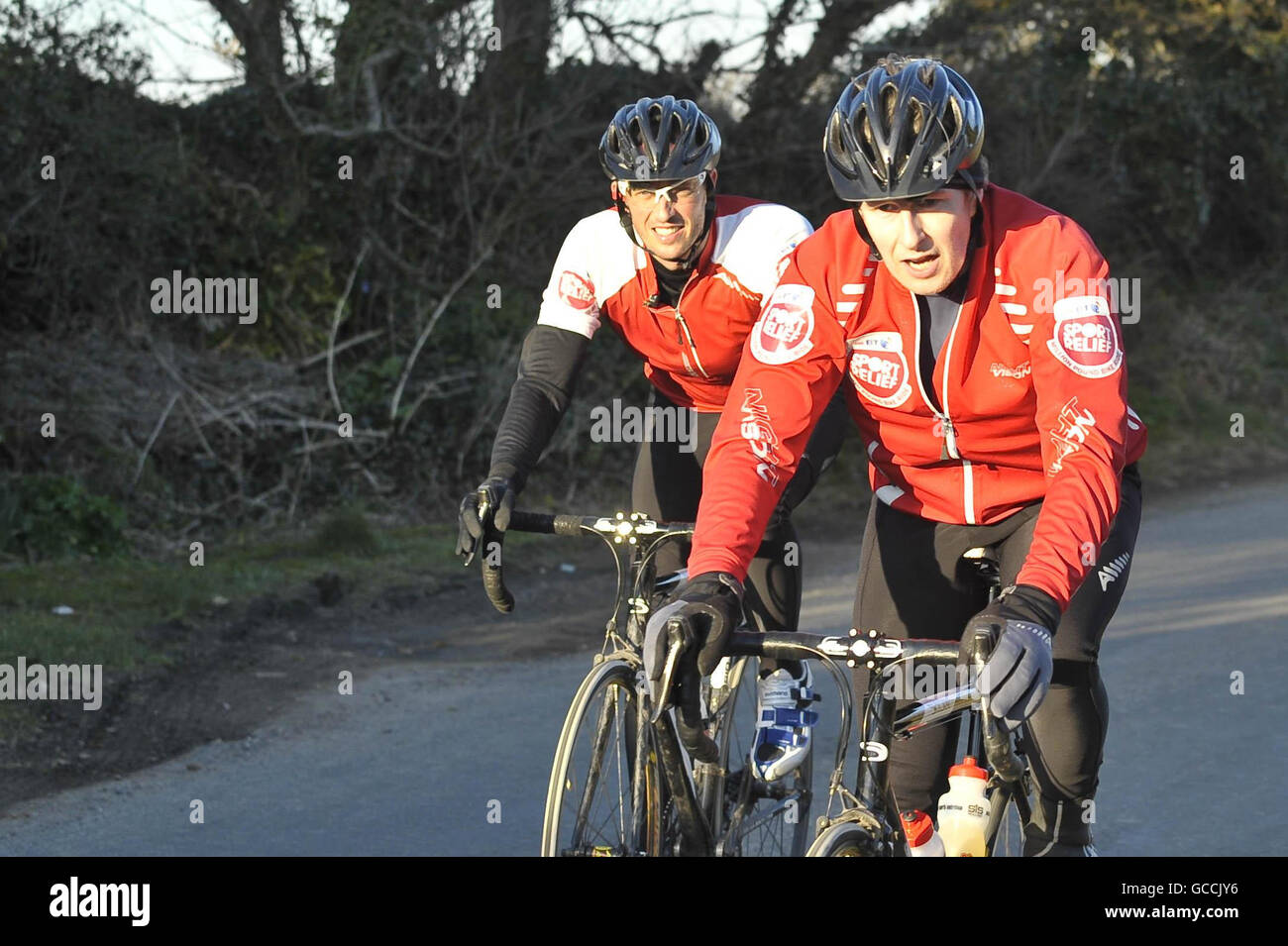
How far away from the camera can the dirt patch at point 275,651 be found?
639 cm

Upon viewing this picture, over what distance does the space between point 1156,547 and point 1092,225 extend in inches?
298

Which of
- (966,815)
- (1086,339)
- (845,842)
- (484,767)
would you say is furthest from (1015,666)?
(484,767)

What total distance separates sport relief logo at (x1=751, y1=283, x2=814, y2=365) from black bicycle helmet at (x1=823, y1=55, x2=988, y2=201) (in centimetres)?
33

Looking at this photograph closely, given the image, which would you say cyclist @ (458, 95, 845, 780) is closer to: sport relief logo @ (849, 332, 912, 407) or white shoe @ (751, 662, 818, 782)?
white shoe @ (751, 662, 818, 782)

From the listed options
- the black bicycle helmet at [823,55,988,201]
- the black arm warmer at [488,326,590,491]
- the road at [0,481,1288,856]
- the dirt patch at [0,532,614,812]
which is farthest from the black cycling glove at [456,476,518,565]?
the dirt patch at [0,532,614,812]

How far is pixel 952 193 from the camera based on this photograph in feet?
11.0

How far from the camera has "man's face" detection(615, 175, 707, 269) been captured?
460 centimetres

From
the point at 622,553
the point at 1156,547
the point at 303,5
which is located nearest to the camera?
the point at 622,553

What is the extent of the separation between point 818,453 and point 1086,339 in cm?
142

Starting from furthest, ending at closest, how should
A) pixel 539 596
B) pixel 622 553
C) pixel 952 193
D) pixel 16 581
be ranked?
pixel 539 596, pixel 16 581, pixel 622 553, pixel 952 193

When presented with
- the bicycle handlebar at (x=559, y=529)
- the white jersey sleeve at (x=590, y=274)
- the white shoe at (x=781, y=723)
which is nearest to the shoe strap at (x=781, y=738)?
the white shoe at (x=781, y=723)

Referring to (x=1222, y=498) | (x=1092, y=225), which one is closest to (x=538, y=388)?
(x=1222, y=498)

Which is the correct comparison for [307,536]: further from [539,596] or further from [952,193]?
[952,193]
